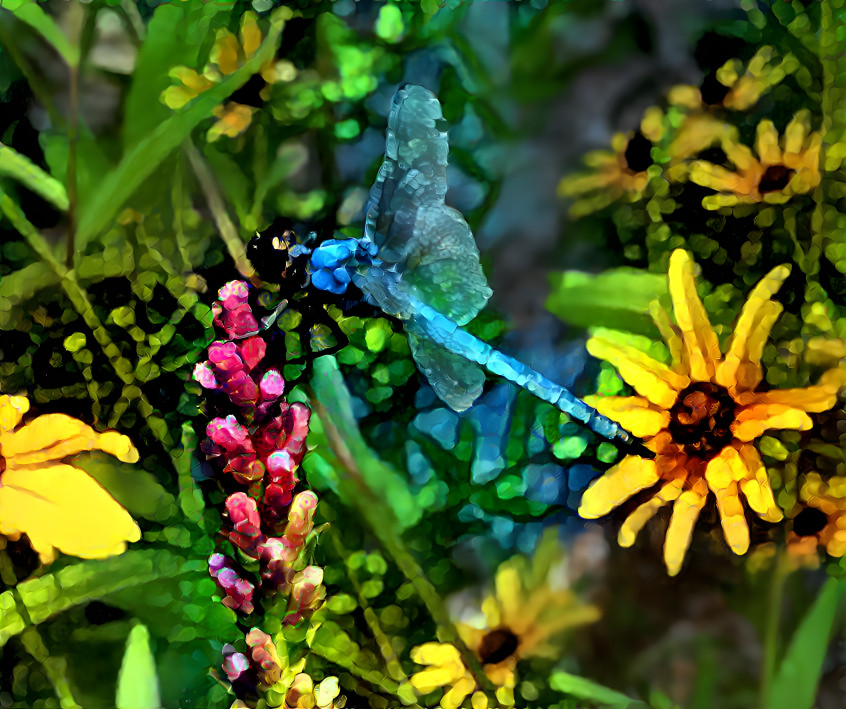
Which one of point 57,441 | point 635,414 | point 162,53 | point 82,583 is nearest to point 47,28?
point 162,53

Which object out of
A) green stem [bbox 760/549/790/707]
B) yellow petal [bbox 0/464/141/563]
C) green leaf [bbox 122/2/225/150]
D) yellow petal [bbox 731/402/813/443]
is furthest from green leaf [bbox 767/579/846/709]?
green leaf [bbox 122/2/225/150]

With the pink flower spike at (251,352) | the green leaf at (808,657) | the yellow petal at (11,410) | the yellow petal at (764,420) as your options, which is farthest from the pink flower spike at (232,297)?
the green leaf at (808,657)

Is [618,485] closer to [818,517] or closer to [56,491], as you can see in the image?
[818,517]

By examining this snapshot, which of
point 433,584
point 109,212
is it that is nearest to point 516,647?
point 433,584

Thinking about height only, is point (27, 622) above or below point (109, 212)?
below

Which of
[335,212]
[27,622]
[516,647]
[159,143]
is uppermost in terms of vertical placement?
[159,143]

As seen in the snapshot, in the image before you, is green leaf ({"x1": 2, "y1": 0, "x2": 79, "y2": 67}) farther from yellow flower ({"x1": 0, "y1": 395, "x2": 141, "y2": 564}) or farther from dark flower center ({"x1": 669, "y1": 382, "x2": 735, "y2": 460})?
dark flower center ({"x1": 669, "y1": 382, "x2": 735, "y2": 460})

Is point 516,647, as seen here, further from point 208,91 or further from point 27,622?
point 208,91

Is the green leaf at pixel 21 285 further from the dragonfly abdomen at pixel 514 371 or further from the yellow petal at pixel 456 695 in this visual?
the yellow petal at pixel 456 695
